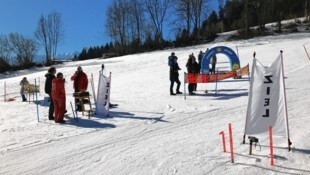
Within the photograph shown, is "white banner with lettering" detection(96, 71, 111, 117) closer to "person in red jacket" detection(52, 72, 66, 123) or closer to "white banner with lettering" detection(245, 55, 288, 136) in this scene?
"person in red jacket" detection(52, 72, 66, 123)

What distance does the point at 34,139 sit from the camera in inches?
431

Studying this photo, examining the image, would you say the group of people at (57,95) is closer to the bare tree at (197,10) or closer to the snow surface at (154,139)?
the snow surface at (154,139)

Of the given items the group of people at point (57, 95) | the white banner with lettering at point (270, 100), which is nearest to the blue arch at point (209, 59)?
the group of people at point (57, 95)

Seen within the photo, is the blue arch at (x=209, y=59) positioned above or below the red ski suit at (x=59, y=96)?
above

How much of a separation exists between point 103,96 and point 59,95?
1701 millimetres

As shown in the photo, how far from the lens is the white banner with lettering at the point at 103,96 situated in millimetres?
13547

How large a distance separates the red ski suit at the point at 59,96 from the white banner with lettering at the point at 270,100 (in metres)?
6.66

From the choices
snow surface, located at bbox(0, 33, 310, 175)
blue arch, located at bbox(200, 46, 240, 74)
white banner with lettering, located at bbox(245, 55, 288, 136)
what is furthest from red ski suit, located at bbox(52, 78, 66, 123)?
blue arch, located at bbox(200, 46, 240, 74)

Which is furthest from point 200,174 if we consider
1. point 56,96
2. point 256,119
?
point 56,96

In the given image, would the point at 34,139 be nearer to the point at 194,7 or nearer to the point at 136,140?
the point at 136,140

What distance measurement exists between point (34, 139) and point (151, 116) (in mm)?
4067

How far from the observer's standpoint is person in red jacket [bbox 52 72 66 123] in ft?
41.0

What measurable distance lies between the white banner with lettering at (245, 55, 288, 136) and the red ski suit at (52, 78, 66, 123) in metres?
6.66

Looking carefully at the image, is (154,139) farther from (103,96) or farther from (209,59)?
(209,59)
